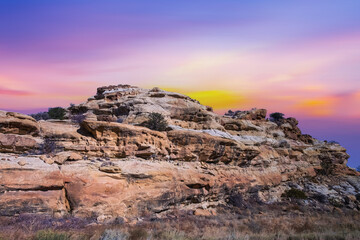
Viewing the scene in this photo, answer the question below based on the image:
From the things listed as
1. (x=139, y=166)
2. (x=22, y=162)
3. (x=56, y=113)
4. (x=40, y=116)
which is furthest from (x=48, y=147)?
(x=40, y=116)

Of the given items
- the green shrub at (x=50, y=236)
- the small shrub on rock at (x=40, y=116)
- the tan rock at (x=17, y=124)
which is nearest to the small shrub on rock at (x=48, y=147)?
the tan rock at (x=17, y=124)

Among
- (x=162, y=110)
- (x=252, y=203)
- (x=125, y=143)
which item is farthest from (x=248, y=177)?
(x=125, y=143)

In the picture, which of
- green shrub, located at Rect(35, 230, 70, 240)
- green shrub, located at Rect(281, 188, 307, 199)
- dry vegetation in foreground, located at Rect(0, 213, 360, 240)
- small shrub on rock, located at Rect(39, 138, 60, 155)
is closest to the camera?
green shrub, located at Rect(35, 230, 70, 240)

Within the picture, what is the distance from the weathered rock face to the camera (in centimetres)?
1131

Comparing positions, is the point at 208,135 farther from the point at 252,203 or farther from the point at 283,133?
the point at 283,133

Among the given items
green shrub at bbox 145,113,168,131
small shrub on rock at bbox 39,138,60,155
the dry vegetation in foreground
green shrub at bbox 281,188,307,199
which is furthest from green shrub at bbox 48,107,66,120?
green shrub at bbox 281,188,307,199

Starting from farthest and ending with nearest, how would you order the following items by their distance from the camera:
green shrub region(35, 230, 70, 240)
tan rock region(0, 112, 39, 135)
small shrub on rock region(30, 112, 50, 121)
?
small shrub on rock region(30, 112, 50, 121) < tan rock region(0, 112, 39, 135) < green shrub region(35, 230, 70, 240)

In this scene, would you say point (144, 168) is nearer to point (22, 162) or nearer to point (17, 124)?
point (22, 162)

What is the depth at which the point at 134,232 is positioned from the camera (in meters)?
→ 9.45

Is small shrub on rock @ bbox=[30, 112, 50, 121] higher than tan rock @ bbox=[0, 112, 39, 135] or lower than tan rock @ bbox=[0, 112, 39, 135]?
lower

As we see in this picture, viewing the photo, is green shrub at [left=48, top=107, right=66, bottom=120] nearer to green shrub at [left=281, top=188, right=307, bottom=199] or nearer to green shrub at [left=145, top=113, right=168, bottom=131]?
green shrub at [left=145, top=113, right=168, bottom=131]

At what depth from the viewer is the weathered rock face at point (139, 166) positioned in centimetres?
1131

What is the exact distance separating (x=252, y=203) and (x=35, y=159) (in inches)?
706

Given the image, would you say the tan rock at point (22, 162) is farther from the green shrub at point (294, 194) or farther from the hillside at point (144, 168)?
the green shrub at point (294, 194)
